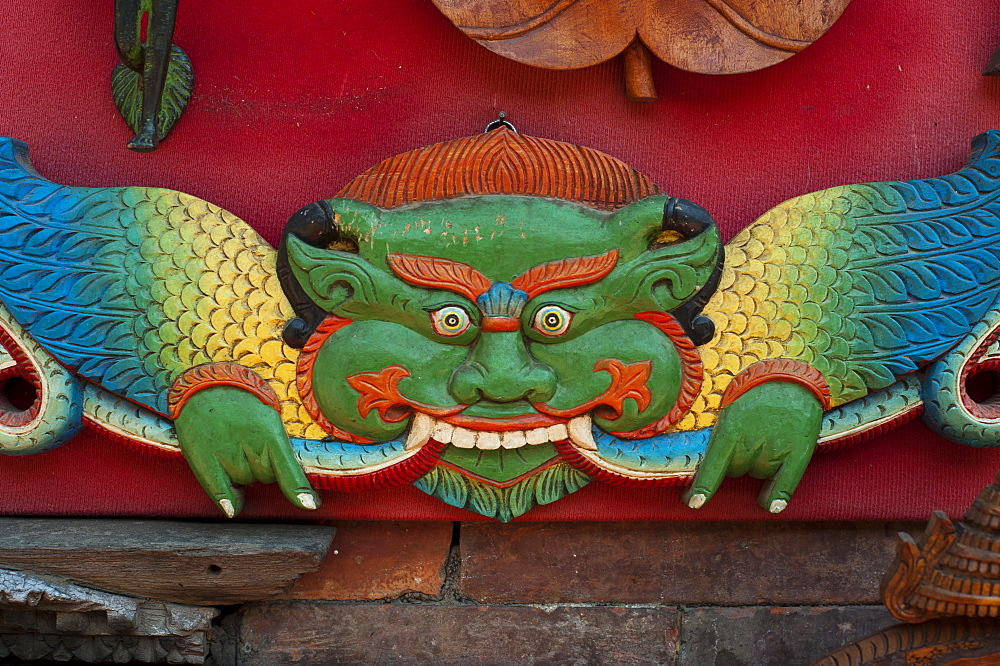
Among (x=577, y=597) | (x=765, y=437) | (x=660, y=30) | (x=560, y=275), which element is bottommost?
(x=577, y=597)

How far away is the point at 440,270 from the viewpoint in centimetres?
186

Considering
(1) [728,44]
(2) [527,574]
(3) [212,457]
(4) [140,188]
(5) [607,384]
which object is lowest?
(2) [527,574]

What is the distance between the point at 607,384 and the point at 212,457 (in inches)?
27.8

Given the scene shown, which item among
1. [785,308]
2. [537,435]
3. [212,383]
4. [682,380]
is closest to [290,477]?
[212,383]

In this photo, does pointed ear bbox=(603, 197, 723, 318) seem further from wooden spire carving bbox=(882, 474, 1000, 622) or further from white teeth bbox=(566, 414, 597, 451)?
wooden spire carving bbox=(882, 474, 1000, 622)

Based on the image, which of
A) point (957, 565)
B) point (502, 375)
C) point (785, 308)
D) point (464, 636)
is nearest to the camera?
point (957, 565)

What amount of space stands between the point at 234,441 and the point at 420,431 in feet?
1.07

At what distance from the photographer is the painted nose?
6.02 feet

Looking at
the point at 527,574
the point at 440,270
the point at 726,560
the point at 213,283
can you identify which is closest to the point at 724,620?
the point at 726,560

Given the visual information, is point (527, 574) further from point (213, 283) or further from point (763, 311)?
point (213, 283)

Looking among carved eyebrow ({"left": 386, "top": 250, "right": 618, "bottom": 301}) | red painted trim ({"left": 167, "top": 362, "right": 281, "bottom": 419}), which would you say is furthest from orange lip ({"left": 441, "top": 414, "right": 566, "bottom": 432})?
red painted trim ({"left": 167, "top": 362, "right": 281, "bottom": 419})

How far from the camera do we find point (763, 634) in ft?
6.79

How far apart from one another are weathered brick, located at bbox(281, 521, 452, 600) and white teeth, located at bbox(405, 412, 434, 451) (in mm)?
259

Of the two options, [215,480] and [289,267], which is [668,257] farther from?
[215,480]
